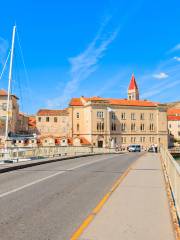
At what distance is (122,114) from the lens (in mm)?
103312

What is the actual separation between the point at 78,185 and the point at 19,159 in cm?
1612

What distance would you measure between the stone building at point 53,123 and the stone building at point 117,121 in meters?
2.83

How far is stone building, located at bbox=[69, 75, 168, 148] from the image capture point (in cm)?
9612

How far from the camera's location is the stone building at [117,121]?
315 feet

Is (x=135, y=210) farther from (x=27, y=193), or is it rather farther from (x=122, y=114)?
(x=122, y=114)

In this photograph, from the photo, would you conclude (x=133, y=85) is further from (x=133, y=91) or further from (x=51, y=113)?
(x=51, y=113)

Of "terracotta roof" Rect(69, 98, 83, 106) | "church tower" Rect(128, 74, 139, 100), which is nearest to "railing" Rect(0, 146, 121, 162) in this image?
"terracotta roof" Rect(69, 98, 83, 106)

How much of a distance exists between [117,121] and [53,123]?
2070cm

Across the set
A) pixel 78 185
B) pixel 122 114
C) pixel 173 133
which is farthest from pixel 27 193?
pixel 173 133

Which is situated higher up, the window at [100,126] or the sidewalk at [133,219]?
the window at [100,126]

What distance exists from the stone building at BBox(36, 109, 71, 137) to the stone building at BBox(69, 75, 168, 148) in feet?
9.28

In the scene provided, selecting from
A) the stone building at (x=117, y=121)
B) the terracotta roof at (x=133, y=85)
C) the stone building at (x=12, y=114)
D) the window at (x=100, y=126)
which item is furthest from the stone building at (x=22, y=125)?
the terracotta roof at (x=133, y=85)

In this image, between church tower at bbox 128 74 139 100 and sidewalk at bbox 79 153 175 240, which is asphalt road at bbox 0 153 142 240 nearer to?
sidewalk at bbox 79 153 175 240

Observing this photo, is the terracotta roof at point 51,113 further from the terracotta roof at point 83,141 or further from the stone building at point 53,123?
the terracotta roof at point 83,141
